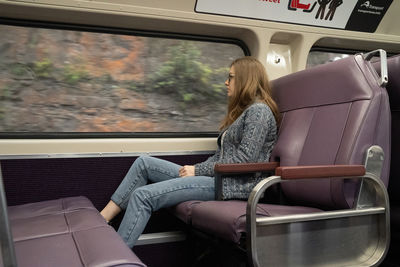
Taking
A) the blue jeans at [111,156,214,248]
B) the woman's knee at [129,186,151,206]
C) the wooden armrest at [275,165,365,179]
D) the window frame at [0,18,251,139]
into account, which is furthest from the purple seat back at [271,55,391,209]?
the window frame at [0,18,251,139]

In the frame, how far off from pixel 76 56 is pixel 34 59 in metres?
0.27

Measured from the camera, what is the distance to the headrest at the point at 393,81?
1.78m

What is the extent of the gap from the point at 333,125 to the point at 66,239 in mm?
1296

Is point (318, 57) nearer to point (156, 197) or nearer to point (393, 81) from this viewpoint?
point (393, 81)

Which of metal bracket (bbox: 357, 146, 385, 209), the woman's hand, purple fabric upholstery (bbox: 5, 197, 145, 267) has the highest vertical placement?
metal bracket (bbox: 357, 146, 385, 209)

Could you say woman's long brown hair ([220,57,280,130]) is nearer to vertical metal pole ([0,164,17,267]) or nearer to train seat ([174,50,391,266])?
train seat ([174,50,391,266])

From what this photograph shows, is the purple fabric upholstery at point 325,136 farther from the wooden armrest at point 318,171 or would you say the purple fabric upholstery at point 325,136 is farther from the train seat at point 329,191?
the wooden armrest at point 318,171

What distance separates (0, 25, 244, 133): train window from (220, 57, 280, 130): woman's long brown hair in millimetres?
573

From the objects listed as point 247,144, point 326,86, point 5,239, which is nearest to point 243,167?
point 247,144

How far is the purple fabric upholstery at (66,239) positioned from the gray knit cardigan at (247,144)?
709 millimetres

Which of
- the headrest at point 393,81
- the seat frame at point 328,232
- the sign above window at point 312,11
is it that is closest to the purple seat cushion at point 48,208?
the seat frame at point 328,232

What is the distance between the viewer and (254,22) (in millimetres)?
2693

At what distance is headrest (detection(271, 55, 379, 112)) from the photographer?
173 cm

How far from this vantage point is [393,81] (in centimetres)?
181
